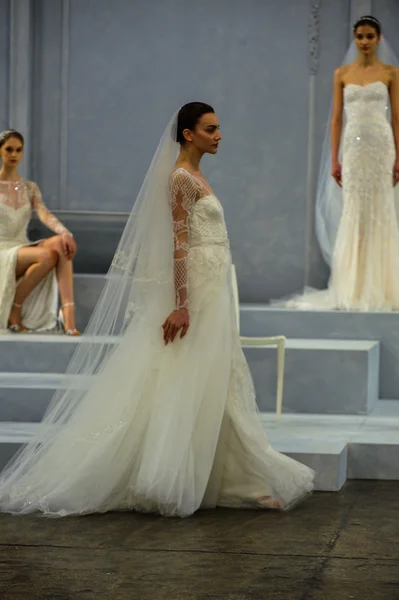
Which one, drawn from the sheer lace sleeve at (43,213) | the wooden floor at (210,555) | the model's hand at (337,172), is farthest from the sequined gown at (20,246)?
the wooden floor at (210,555)

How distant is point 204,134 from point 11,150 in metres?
2.91

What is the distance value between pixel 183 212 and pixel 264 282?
433 centimetres

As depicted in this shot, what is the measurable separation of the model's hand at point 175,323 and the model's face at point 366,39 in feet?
10.5

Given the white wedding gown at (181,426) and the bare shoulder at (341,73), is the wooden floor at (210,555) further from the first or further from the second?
the bare shoulder at (341,73)

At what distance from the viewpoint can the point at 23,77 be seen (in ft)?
28.2

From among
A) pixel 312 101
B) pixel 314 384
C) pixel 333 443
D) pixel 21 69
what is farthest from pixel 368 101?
pixel 21 69

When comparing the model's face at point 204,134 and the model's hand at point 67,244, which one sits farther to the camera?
the model's hand at point 67,244

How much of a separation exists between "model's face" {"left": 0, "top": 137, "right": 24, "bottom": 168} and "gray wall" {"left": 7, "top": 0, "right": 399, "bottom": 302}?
5.30 feet

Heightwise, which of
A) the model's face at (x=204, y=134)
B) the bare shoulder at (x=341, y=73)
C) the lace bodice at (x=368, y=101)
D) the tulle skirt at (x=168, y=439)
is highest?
the bare shoulder at (x=341, y=73)

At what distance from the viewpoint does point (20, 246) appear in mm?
7000

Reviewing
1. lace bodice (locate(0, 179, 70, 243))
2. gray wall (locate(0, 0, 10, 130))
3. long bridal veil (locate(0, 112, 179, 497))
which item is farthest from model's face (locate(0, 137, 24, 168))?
long bridal veil (locate(0, 112, 179, 497))

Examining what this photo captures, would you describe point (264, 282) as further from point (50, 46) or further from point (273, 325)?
point (50, 46)

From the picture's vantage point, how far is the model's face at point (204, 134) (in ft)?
14.2

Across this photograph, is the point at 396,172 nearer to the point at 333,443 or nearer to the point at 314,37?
the point at 314,37
